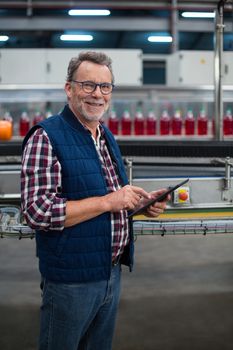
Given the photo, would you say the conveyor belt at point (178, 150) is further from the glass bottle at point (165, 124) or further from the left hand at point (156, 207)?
the glass bottle at point (165, 124)

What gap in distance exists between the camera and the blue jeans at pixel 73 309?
4.19ft

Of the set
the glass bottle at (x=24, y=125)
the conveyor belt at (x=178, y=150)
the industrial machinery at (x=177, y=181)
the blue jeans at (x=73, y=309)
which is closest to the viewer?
the blue jeans at (x=73, y=309)

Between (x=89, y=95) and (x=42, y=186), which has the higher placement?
(x=89, y=95)

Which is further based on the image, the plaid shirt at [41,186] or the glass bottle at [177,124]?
the glass bottle at [177,124]

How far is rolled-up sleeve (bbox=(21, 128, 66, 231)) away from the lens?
1.17 meters

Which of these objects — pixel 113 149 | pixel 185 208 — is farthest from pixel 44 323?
pixel 185 208

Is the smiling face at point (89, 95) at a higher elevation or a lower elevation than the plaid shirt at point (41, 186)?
higher

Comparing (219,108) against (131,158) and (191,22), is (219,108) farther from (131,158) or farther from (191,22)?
(191,22)

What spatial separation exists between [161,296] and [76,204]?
7.00 feet

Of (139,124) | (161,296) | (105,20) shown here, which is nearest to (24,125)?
(139,124)

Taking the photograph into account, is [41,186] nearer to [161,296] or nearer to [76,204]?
[76,204]

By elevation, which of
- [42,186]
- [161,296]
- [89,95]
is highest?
[89,95]

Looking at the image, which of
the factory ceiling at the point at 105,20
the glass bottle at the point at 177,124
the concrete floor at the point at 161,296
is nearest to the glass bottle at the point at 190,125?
the glass bottle at the point at 177,124

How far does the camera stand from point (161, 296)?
10.3 feet
